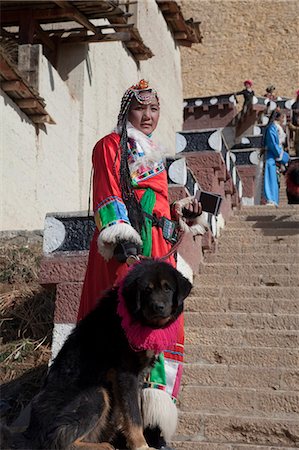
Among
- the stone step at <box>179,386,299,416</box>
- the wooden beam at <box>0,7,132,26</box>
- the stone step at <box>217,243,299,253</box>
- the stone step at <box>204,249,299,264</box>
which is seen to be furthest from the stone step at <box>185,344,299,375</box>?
the wooden beam at <box>0,7,132,26</box>

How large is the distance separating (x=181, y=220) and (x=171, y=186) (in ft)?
8.14

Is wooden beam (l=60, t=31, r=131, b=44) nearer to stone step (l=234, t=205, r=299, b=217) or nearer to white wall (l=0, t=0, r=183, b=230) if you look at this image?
white wall (l=0, t=0, r=183, b=230)

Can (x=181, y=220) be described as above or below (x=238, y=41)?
below

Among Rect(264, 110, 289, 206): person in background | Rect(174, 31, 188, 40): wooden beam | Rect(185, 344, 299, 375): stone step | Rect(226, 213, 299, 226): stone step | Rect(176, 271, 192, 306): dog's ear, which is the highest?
Rect(174, 31, 188, 40): wooden beam

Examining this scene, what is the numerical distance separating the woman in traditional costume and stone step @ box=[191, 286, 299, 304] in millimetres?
2509

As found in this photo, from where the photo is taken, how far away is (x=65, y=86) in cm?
1466

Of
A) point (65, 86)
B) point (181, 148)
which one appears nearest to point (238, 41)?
point (65, 86)

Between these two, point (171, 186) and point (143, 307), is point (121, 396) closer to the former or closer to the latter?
point (143, 307)

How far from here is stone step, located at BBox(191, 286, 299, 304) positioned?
7.57 meters

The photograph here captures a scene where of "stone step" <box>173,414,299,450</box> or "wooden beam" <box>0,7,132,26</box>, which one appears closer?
"stone step" <box>173,414,299,450</box>

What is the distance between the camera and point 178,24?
22094 mm

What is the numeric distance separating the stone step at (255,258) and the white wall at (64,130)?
320cm

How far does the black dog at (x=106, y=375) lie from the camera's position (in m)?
4.07

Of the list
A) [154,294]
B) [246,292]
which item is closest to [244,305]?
[246,292]
